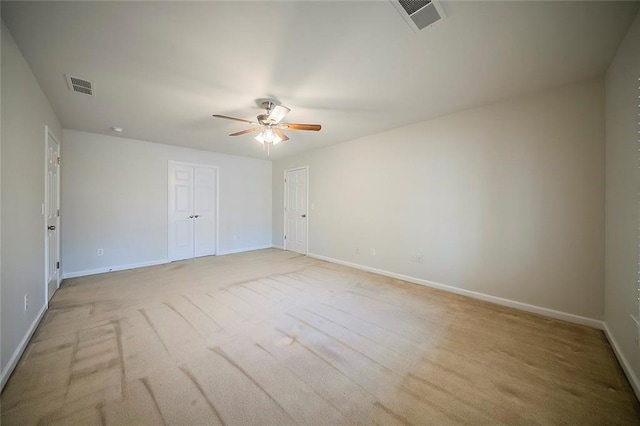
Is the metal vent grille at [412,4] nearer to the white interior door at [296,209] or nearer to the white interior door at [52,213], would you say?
the white interior door at [52,213]

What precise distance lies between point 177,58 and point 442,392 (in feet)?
10.6

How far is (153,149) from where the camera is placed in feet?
15.7

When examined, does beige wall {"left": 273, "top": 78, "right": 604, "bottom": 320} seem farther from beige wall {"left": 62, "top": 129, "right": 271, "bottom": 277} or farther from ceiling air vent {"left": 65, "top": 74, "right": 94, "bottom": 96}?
beige wall {"left": 62, "top": 129, "right": 271, "bottom": 277}

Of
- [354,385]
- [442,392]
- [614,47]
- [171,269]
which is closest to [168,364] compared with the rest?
[354,385]

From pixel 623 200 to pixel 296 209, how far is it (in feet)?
16.5

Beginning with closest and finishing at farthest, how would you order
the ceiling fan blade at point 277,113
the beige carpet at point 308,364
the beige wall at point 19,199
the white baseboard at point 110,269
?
the beige carpet at point 308,364 → the beige wall at point 19,199 → the ceiling fan blade at point 277,113 → the white baseboard at point 110,269

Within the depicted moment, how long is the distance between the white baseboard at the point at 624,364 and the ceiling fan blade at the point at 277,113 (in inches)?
141

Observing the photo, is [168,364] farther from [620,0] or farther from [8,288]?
[620,0]

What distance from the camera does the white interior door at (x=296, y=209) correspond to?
572 cm

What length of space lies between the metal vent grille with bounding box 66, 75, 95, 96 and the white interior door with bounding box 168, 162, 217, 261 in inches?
95.4

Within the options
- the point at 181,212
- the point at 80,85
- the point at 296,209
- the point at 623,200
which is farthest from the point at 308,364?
the point at 181,212

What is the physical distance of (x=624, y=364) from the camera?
178cm

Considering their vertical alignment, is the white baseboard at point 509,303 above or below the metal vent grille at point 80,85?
below

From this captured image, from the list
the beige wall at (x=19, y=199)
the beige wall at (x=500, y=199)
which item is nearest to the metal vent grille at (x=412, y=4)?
the beige wall at (x=500, y=199)
